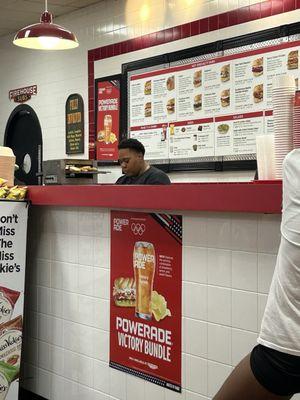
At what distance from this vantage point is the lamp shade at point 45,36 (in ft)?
14.0

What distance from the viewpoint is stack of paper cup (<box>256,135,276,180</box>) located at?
87.5 inches

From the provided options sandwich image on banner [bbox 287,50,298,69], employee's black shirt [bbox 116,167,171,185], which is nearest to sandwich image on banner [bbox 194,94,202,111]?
employee's black shirt [bbox 116,167,171,185]

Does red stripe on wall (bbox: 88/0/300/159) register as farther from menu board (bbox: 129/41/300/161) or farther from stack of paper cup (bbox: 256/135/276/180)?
stack of paper cup (bbox: 256/135/276/180)

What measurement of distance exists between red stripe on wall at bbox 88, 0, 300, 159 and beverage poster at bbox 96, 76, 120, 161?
0.45 ft

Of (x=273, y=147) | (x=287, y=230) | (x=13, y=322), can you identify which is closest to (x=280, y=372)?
(x=287, y=230)

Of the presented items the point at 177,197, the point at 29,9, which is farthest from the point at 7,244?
the point at 29,9

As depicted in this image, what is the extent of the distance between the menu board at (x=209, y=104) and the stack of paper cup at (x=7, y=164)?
219 centimetres

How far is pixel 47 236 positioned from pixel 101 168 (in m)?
3.20

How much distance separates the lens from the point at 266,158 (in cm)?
224

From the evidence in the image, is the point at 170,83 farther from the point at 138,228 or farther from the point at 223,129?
the point at 138,228

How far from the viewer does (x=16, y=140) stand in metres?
8.14

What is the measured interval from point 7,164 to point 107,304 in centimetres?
112

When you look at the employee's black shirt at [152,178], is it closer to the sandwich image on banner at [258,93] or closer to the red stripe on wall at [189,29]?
the sandwich image on banner at [258,93]

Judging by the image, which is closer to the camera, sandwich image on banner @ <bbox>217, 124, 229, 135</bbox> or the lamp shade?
the lamp shade
